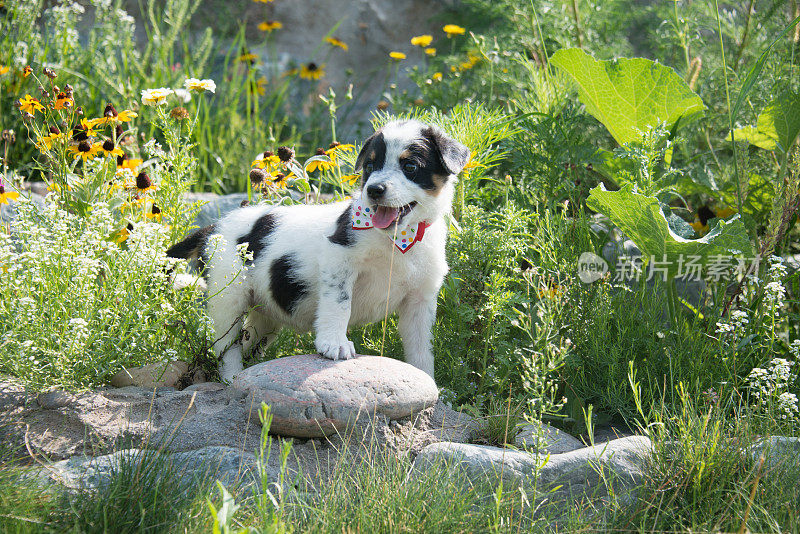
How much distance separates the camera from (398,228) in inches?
130

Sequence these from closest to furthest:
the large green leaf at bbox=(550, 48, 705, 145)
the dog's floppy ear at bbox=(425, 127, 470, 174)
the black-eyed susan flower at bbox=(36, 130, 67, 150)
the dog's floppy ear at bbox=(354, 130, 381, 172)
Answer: the dog's floppy ear at bbox=(425, 127, 470, 174)
the dog's floppy ear at bbox=(354, 130, 381, 172)
the black-eyed susan flower at bbox=(36, 130, 67, 150)
the large green leaf at bbox=(550, 48, 705, 145)

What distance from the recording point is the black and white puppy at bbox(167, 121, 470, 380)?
3299 mm

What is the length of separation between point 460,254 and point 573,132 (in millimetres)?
1217

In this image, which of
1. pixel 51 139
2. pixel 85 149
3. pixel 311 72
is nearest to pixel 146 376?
pixel 85 149

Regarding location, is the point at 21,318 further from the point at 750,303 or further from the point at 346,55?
the point at 346,55

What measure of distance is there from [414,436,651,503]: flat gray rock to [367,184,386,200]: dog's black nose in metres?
1.04

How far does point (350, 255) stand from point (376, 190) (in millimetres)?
408

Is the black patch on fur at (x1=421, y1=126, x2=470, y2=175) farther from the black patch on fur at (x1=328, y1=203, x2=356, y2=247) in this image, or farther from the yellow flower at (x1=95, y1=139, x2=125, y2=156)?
the yellow flower at (x1=95, y1=139, x2=125, y2=156)

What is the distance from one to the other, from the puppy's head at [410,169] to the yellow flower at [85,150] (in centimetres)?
149

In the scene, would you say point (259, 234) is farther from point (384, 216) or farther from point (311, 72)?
point (311, 72)

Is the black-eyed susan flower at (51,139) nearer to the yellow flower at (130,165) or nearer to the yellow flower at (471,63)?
the yellow flower at (130,165)

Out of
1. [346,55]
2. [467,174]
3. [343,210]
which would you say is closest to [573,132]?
[467,174]

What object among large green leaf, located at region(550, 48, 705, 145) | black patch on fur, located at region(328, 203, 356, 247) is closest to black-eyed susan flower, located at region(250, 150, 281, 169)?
black patch on fur, located at region(328, 203, 356, 247)

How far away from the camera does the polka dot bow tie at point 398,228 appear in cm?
327
